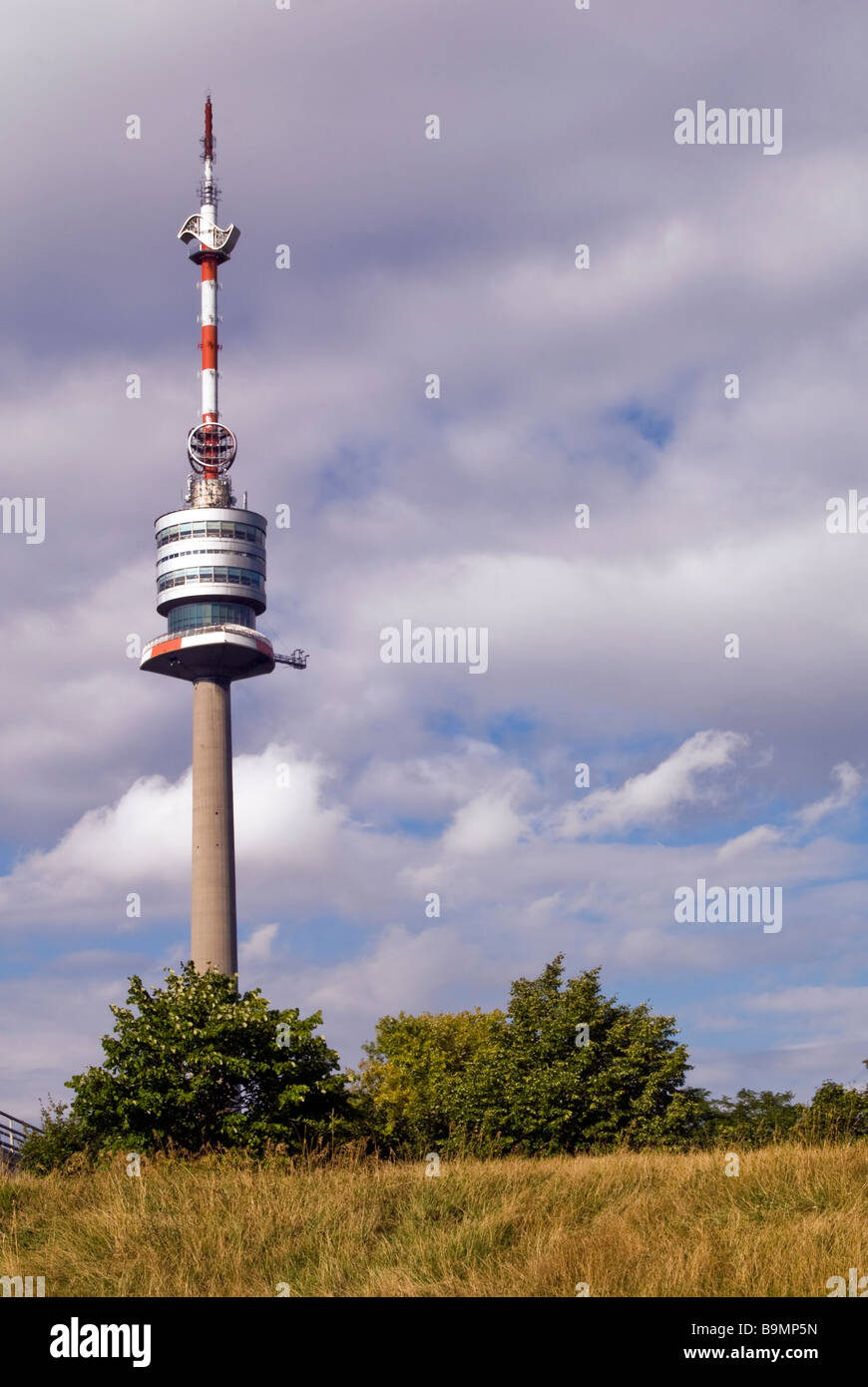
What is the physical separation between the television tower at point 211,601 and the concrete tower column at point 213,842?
4.0 inches

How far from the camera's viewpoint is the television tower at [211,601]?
118312mm

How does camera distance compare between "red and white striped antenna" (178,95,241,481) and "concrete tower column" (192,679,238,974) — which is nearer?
"concrete tower column" (192,679,238,974)

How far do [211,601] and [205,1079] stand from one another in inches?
3490

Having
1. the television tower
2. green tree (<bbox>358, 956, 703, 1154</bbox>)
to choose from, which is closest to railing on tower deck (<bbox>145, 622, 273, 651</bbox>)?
the television tower

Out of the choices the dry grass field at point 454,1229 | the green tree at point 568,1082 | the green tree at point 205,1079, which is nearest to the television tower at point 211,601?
the green tree at point 568,1082

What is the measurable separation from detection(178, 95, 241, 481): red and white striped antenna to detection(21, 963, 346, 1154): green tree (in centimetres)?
8974

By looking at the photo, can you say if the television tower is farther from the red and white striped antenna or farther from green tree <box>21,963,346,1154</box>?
green tree <box>21,963,346,1154</box>

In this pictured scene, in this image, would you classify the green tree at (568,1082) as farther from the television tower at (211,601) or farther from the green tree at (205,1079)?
the television tower at (211,601)

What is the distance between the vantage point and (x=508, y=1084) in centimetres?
5138

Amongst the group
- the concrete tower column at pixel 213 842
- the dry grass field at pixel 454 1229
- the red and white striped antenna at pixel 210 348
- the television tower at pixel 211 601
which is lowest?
the dry grass field at pixel 454 1229

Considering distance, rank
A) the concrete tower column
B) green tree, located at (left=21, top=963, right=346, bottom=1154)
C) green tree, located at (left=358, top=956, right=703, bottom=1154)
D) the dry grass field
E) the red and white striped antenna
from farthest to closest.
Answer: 1. the red and white striped antenna
2. the concrete tower column
3. green tree, located at (left=358, top=956, right=703, bottom=1154)
4. green tree, located at (left=21, top=963, right=346, bottom=1154)
5. the dry grass field

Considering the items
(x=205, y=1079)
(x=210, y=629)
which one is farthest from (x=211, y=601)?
(x=205, y=1079)

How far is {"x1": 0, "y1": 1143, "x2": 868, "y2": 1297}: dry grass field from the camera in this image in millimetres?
13141
